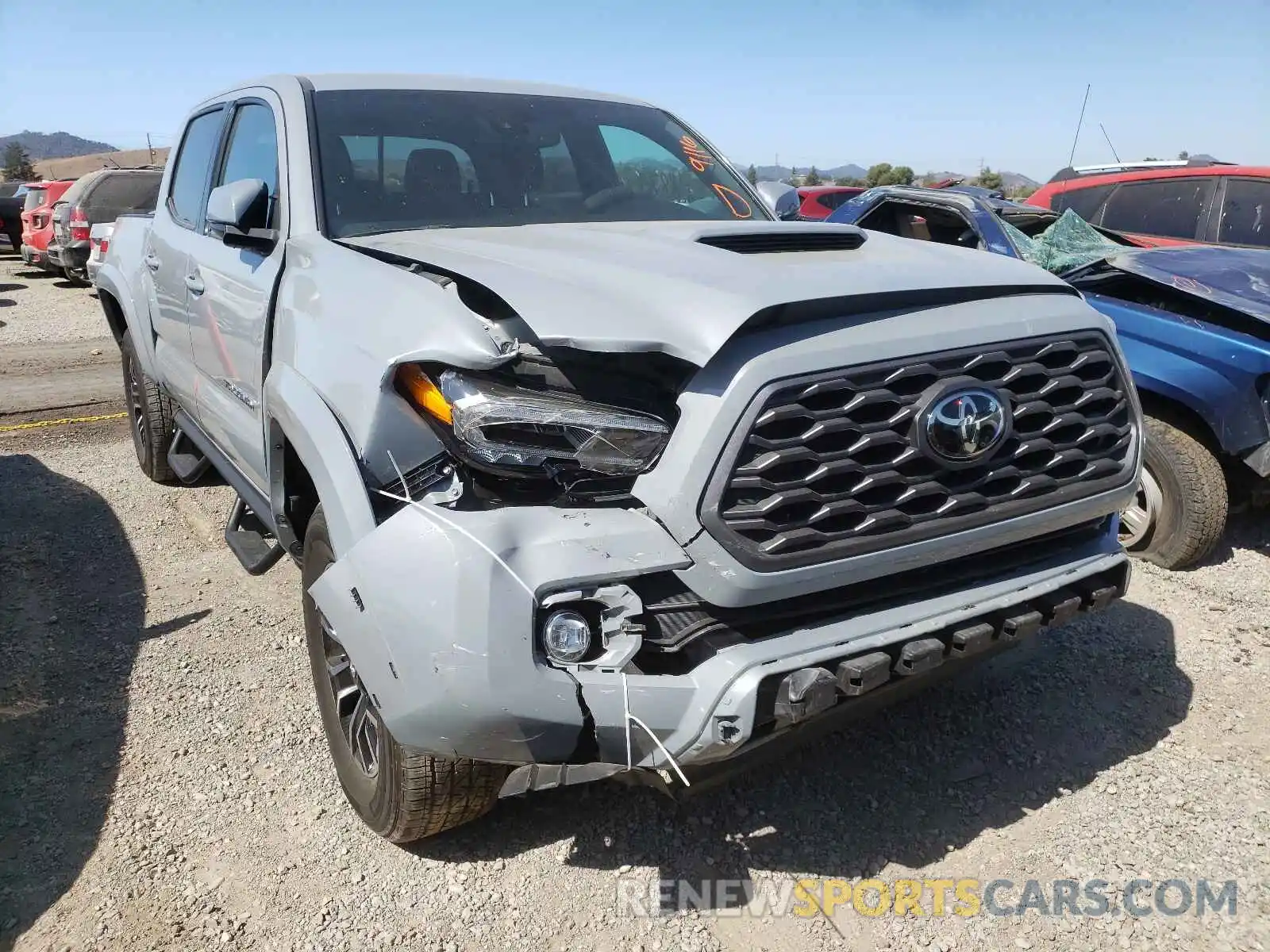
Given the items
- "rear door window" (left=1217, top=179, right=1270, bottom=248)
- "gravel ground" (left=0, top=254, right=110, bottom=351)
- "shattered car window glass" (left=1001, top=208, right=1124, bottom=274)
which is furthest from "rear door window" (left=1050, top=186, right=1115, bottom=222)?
"gravel ground" (left=0, top=254, right=110, bottom=351)

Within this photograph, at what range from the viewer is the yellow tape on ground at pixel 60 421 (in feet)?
22.4

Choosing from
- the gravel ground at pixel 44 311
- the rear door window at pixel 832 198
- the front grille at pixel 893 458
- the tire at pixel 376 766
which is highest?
the rear door window at pixel 832 198

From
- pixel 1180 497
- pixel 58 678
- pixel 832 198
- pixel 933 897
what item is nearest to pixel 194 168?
pixel 58 678

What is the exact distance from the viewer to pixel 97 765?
9.56ft

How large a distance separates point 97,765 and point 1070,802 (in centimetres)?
288

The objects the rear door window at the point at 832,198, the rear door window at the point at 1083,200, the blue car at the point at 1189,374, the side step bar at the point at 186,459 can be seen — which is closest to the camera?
the blue car at the point at 1189,374

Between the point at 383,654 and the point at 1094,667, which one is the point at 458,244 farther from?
the point at 1094,667

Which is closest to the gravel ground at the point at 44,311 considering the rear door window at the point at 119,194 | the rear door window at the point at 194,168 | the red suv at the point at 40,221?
the red suv at the point at 40,221

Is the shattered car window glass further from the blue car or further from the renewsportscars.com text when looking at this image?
the renewsportscars.com text

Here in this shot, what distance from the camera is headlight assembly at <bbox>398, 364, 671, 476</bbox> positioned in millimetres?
2006

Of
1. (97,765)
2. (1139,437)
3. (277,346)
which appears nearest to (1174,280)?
(1139,437)

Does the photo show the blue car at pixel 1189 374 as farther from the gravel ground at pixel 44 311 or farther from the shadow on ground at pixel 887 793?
the gravel ground at pixel 44 311

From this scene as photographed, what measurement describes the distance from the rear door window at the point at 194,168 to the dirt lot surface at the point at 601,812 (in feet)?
5.66

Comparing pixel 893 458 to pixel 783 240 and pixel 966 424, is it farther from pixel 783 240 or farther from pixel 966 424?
pixel 783 240
